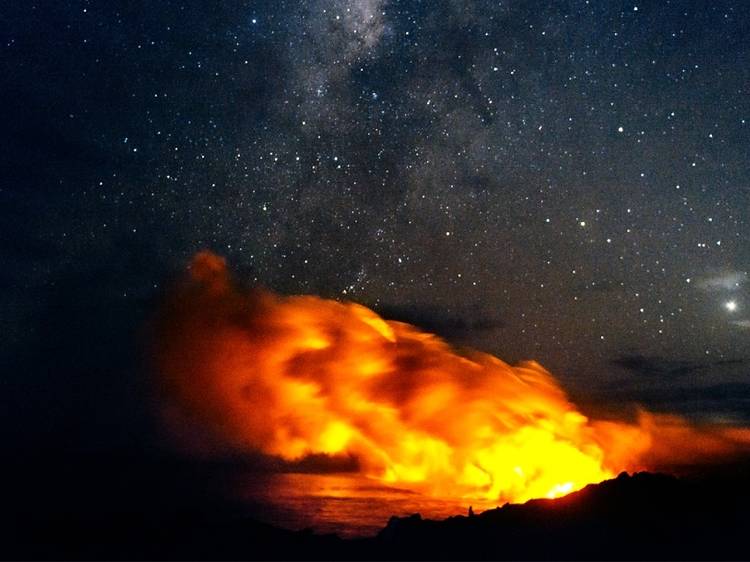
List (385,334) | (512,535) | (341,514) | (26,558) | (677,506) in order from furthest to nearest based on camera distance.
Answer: (341,514), (385,334), (26,558), (677,506), (512,535)

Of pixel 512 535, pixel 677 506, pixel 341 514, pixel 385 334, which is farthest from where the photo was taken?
pixel 341 514

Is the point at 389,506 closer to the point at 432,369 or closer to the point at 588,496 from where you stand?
the point at 432,369

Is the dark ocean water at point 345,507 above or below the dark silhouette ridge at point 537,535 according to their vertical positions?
above

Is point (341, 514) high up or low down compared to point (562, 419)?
down

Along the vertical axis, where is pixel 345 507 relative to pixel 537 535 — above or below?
above

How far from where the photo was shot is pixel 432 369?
6875 cm

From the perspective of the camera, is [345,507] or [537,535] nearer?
[537,535]

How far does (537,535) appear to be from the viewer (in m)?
44.1

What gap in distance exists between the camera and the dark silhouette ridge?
134 ft

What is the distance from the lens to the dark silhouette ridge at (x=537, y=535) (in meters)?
41.0

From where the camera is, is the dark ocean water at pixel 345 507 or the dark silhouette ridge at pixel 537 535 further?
the dark ocean water at pixel 345 507

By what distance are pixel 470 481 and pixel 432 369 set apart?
12142mm

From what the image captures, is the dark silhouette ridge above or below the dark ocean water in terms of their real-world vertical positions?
below

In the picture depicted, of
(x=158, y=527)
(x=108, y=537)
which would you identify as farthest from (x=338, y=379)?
(x=108, y=537)
